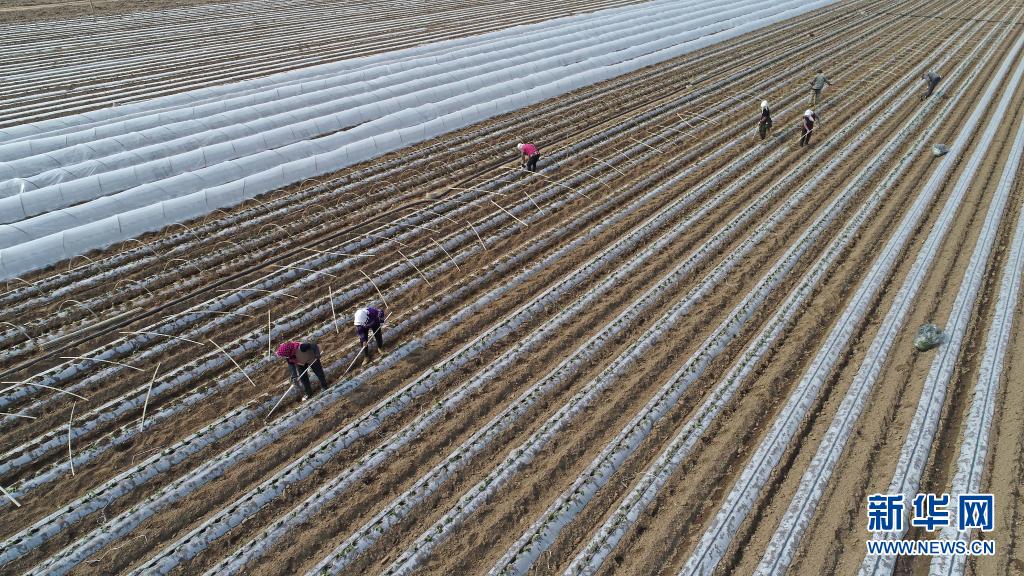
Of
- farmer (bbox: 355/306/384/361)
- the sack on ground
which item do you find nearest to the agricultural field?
the sack on ground

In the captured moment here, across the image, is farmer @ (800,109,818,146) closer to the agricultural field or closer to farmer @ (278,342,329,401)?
the agricultural field

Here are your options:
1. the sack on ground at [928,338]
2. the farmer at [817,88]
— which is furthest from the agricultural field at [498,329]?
the farmer at [817,88]

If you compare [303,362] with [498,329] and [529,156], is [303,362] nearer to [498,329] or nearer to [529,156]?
[498,329]

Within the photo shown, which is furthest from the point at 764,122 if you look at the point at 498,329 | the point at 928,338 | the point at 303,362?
the point at 303,362

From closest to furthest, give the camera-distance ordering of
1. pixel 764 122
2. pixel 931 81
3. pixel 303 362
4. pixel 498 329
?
pixel 303 362 → pixel 498 329 → pixel 764 122 → pixel 931 81

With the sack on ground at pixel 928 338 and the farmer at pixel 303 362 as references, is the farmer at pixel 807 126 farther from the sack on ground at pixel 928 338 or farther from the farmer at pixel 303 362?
the farmer at pixel 303 362

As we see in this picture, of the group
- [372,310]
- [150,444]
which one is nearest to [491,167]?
[372,310]
